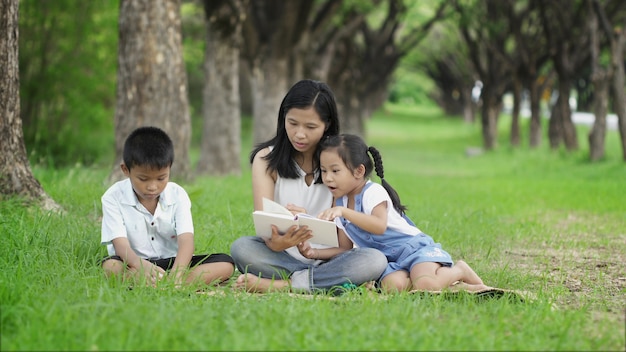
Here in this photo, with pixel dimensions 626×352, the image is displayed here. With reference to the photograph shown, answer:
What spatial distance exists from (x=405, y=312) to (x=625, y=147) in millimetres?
12553

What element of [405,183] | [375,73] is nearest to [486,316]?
[405,183]

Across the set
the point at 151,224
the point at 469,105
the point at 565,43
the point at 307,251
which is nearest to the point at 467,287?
the point at 307,251

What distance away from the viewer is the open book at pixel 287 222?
4824 millimetres

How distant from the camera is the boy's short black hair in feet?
16.0

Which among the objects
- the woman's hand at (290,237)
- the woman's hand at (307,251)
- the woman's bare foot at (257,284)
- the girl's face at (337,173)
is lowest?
the woman's bare foot at (257,284)

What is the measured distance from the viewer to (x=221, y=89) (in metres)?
14.1

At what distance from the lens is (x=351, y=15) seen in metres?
24.6

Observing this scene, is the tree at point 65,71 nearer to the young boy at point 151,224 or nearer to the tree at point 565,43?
the tree at point 565,43

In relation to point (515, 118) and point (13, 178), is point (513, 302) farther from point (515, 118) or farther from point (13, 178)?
point (515, 118)

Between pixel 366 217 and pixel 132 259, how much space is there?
4.70 feet

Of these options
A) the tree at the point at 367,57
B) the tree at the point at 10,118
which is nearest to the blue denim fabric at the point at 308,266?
the tree at the point at 10,118

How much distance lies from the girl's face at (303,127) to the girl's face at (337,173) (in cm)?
20

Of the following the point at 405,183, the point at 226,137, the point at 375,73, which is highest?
the point at 375,73

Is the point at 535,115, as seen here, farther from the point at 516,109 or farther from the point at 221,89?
the point at 221,89
